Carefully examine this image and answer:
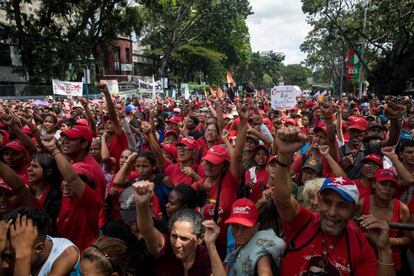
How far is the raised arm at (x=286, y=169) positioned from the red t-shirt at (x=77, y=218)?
1.53m

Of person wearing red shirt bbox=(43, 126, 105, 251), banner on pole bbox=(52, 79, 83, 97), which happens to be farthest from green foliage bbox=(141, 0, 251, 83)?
person wearing red shirt bbox=(43, 126, 105, 251)

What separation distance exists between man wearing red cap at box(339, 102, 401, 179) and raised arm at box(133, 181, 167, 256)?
2.57 meters

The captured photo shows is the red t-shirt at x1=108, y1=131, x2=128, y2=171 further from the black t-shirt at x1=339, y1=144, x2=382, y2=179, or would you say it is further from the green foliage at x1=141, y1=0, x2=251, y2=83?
the green foliage at x1=141, y1=0, x2=251, y2=83

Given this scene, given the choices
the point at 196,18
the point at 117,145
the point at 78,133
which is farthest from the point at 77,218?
the point at 196,18

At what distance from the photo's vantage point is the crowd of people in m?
2.09

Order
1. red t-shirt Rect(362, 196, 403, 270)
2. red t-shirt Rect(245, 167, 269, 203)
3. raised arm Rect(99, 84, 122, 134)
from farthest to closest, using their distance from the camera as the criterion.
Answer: raised arm Rect(99, 84, 122, 134)
red t-shirt Rect(245, 167, 269, 203)
red t-shirt Rect(362, 196, 403, 270)

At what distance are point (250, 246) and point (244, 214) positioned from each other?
0.72 feet

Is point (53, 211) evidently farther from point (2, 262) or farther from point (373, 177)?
point (373, 177)

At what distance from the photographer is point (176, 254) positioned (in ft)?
8.10

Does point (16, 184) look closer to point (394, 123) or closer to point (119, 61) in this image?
point (394, 123)

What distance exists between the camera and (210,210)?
126 inches

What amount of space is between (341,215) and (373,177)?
1.79 m

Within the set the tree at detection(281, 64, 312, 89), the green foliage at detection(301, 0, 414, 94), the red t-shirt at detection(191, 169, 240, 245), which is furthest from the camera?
the tree at detection(281, 64, 312, 89)

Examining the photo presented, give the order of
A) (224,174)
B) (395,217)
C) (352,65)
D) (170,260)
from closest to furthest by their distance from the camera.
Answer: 1. (170,260)
2. (395,217)
3. (224,174)
4. (352,65)
